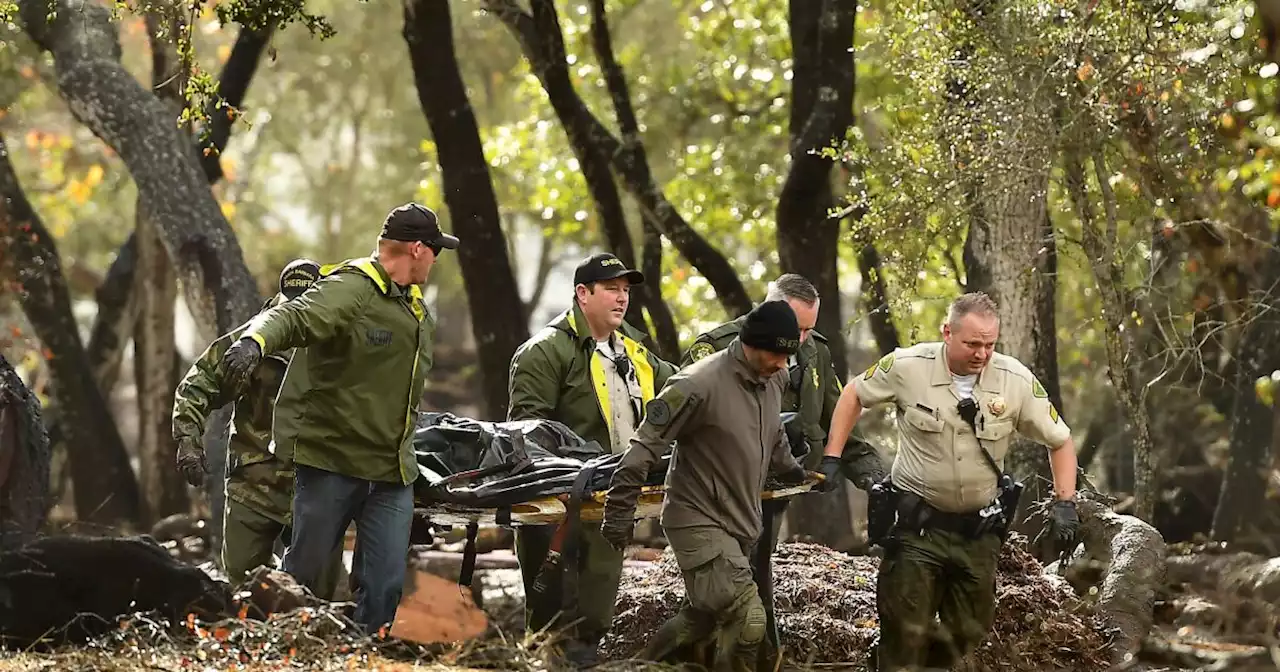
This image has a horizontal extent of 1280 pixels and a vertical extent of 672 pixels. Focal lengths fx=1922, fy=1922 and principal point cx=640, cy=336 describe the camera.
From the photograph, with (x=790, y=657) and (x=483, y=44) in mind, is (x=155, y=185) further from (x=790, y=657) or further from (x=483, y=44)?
(x=483, y=44)

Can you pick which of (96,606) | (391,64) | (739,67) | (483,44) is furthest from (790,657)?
(391,64)

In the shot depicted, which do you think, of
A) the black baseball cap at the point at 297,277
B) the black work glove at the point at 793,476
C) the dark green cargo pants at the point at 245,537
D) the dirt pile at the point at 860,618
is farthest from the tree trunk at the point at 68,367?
the black work glove at the point at 793,476

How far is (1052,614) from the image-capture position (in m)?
9.91

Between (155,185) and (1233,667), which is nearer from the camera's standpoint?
(1233,667)

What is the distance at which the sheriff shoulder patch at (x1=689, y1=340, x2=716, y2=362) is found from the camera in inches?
377

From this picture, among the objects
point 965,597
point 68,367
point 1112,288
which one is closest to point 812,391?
point 965,597

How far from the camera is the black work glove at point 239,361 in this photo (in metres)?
7.66

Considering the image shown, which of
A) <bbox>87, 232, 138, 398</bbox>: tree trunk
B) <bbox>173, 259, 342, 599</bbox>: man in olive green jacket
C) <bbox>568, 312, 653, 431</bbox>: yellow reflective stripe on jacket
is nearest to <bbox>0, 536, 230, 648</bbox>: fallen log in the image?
<bbox>173, 259, 342, 599</bbox>: man in olive green jacket

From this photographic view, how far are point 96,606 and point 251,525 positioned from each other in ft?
3.06

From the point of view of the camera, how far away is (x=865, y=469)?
941 cm

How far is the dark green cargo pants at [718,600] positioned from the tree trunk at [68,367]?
10.3 metres

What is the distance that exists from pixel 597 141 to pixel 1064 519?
731cm

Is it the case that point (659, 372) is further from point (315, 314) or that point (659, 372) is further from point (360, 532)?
point (315, 314)

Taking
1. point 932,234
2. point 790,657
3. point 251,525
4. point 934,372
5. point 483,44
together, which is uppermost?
point 483,44
